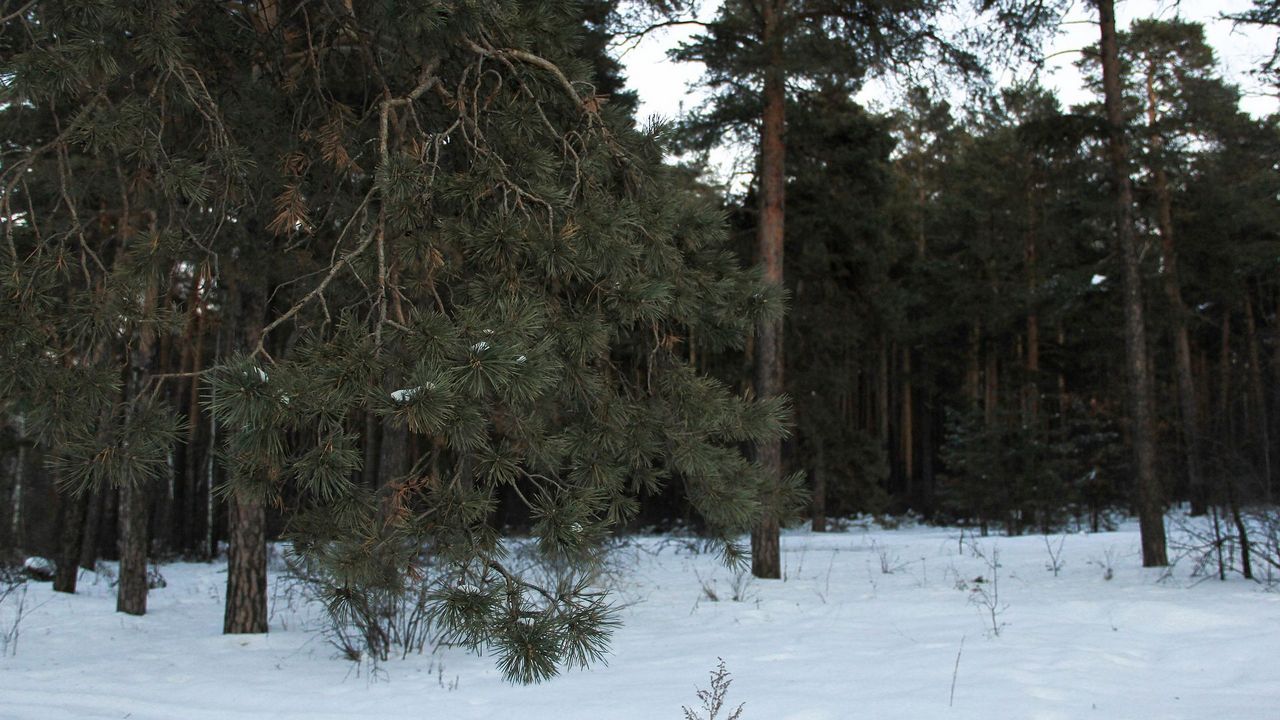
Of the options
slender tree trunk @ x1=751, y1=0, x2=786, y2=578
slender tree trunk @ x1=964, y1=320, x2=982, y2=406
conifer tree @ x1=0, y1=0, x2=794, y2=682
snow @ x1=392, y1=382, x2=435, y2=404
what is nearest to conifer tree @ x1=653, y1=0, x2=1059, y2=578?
slender tree trunk @ x1=751, y1=0, x2=786, y2=578

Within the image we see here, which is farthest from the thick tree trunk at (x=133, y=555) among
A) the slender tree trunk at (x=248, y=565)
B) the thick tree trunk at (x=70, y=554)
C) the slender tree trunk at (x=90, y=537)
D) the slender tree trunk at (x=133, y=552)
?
the slender tree trunk at (x=90, y=537)

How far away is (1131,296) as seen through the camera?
34.4 ft

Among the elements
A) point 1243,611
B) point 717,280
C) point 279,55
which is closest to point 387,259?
point 717,280

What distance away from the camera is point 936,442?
34.2 m

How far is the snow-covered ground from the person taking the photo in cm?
472

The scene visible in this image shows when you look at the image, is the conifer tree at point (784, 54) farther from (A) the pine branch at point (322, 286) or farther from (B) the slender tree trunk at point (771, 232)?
(A) the pine branch at point (322, 286)

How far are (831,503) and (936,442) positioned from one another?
12745 mm

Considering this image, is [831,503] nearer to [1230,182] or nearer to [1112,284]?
[1112,284]

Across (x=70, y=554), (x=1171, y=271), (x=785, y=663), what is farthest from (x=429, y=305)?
(x=1171, y=271)

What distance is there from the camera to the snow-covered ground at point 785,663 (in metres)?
4.72

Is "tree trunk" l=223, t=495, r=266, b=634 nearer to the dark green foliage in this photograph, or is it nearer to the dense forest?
the dense forest

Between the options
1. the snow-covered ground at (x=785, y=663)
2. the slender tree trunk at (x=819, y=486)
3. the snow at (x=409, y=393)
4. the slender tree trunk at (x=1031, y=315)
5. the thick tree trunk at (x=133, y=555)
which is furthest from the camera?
the slender tree trunk at (x=1031, y=315)

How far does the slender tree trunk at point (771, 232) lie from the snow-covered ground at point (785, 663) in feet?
3.07

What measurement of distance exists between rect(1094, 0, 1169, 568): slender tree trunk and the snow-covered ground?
3.92 feet
